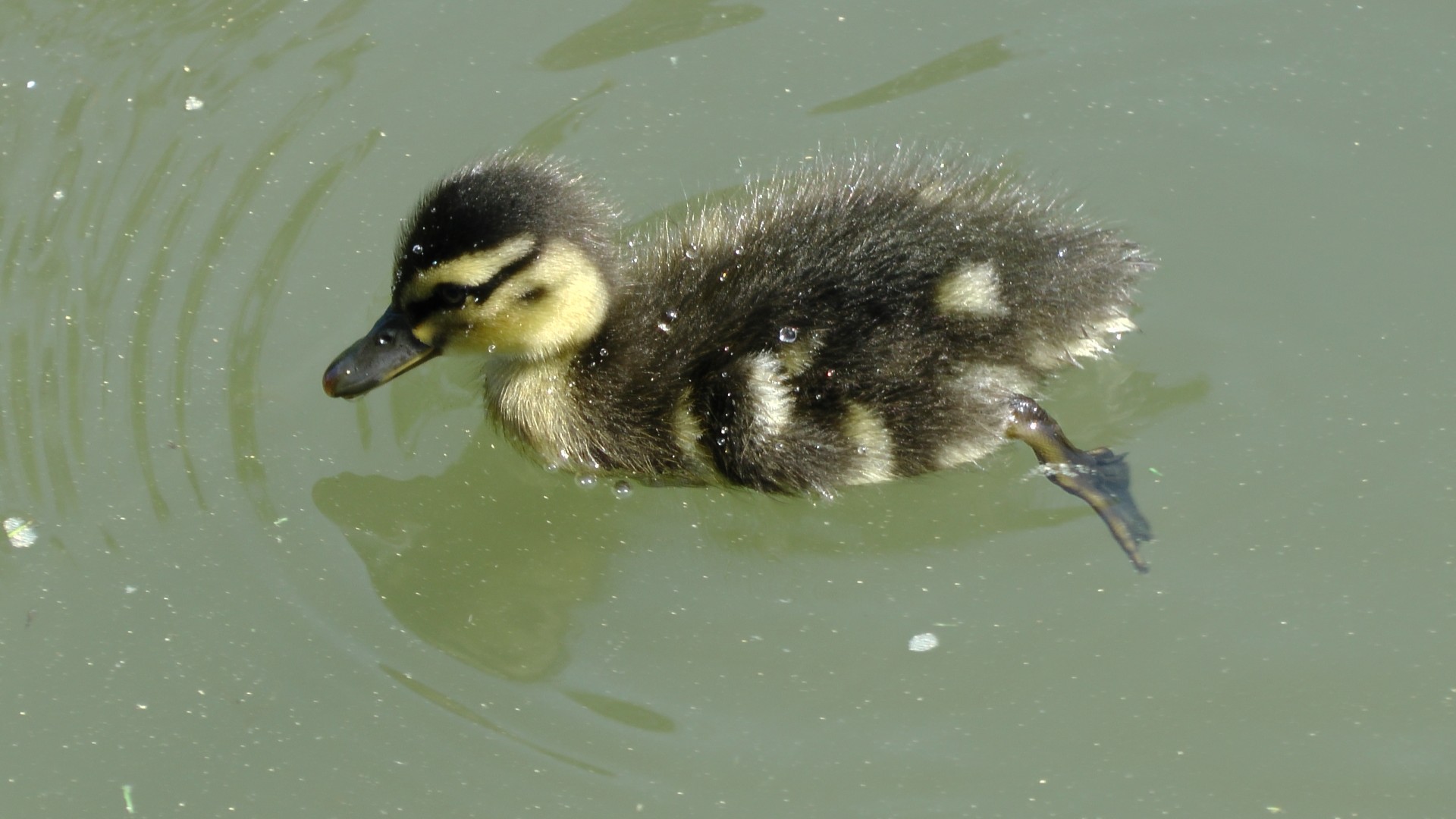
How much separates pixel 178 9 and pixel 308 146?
0.55m

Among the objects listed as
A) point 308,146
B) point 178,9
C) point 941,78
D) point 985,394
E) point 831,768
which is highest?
point 178,9

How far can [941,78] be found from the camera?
139 inches

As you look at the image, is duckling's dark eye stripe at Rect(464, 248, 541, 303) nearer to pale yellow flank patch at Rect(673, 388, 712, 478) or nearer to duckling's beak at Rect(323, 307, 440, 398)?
duckling's beak at Rect(323, 307, 440, 398)

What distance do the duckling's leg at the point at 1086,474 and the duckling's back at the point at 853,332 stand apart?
1.8 inches

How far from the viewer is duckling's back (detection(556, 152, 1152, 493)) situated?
8.81 feet

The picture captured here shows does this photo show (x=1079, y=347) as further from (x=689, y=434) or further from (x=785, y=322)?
(x=689, y=434)

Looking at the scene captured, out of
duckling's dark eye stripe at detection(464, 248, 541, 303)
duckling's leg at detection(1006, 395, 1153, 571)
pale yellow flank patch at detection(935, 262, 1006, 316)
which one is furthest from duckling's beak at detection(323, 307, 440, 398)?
duckling's leg at detection(1006, 395, 1153, 571)

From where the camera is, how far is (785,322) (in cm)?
270

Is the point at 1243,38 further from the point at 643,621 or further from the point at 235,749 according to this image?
the point at 235,749

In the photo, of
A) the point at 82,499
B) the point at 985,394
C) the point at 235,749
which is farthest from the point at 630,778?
the point at 82,499

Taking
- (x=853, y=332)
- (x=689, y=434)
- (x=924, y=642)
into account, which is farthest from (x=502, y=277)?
(x=924, y=642)

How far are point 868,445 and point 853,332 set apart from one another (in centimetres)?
20

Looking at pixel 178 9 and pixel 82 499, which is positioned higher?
pixel 178 9

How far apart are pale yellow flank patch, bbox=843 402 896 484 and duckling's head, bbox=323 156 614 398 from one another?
0.48 m
